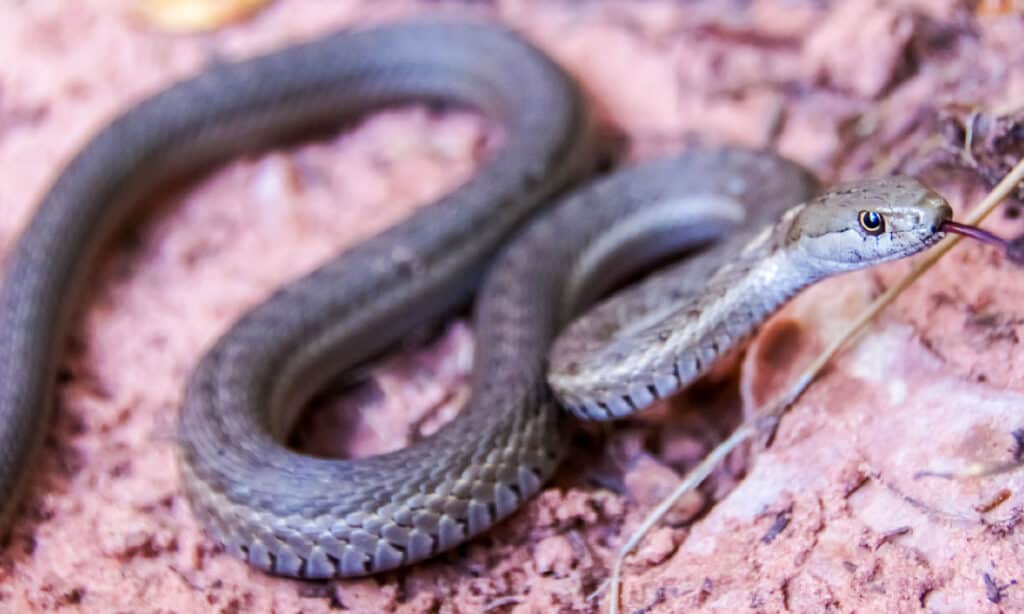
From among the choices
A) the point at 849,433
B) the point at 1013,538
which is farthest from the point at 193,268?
the point at 1013,538

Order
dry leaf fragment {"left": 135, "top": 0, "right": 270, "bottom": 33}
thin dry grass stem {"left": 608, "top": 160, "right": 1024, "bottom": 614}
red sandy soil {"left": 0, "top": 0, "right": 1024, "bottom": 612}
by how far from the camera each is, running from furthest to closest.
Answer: dry leaf fragment {"left": 135, "top": 0, "right": 270, "bottom": 33}
thin dry grass stem {"left": 608, "top": 160, "right": 1024, "bottom": 614}
red sandy soil {"left": 0, "top": 0, "right": 1024, "bottom": 612}

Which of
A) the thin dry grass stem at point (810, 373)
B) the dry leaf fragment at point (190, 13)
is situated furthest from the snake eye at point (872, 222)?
the dry leaf fragment at point (190, 13)

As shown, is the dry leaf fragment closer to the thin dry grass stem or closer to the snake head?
the snake head

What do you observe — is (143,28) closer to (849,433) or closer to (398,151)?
(398,151)

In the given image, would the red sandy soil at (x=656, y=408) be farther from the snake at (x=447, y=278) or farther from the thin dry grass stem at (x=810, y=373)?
the snake at (x=447, y=278)

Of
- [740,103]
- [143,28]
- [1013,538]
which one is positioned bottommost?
[1013,538]

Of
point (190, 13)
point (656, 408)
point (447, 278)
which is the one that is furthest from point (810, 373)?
point (190, 13)

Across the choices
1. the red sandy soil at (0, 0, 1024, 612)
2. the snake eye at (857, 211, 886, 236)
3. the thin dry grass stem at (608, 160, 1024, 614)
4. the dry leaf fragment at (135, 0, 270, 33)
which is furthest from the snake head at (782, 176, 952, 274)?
the dry leaf fragment at (135, 0, 270, 33)

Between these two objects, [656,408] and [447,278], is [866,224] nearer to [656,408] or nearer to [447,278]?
[656,408]
